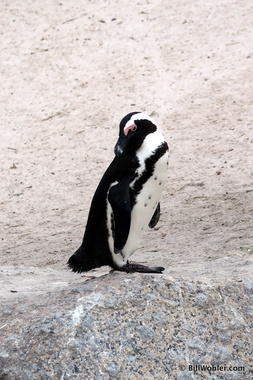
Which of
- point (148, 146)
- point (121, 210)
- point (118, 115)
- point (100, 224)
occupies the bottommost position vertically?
point (118, 115)

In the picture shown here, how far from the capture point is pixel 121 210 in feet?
11.4

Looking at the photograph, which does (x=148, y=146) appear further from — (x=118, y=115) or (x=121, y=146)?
(x=118, y=115)

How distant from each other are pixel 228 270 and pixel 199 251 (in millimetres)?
1266

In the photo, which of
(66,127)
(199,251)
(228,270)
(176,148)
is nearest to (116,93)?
(66,127)

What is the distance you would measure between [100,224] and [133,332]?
555mm

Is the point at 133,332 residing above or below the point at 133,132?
below

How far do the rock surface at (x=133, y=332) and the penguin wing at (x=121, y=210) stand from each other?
0.18 m

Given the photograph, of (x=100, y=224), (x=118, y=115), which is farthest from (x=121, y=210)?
(x=118, y=115)

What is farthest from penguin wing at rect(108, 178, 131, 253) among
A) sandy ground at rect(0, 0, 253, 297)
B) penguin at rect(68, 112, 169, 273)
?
sandy ground at rect(0, 0, 253, 297)

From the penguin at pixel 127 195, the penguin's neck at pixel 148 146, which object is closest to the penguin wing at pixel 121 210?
the penguin at pixel 127 195

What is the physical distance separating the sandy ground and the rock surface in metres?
0.99

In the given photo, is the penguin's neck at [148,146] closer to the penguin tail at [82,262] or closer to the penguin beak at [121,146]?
the penguin beak at [121,146]

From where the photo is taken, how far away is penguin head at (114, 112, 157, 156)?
3490mm

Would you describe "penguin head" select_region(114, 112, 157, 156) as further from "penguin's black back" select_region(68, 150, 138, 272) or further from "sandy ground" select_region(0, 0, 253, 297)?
"sandy ground" select_region(0, 0, 253, 297)
